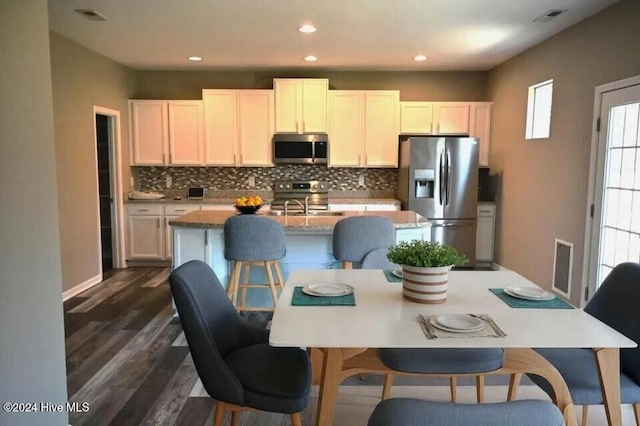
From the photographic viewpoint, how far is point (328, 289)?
195 centimetres

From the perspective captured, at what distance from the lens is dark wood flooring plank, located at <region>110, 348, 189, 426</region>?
7.86ft

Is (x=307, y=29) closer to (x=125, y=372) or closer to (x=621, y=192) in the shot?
(x=621, y=192)

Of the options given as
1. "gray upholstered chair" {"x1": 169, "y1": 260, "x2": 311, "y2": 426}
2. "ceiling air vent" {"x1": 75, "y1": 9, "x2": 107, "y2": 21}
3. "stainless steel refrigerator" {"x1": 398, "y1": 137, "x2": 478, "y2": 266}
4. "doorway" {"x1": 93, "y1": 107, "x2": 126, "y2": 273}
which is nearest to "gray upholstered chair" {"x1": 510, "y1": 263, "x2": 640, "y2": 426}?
"gray upholstered chair" {"x1": 169, "y1": 260, "x2": 311, "y2": 426}

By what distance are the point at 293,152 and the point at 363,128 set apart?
0.95 m

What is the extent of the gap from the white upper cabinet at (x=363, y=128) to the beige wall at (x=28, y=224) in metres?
4.16

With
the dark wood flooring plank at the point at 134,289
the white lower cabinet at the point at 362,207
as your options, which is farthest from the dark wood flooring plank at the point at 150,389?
the white lower cabinet at the point at 362,207

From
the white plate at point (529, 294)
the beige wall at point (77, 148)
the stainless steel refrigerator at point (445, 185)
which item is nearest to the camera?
the white plate at point (529, 294)

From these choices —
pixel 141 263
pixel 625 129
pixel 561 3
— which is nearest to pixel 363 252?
pixel 625 129

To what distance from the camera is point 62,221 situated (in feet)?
14.3

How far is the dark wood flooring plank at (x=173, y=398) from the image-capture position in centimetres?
238

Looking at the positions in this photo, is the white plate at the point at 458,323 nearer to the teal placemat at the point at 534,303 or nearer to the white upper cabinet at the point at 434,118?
the teal placemat at the point at 534,303

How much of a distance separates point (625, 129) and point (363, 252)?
2150mm

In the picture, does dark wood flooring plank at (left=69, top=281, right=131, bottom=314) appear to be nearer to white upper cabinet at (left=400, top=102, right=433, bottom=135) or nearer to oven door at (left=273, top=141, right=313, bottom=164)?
oven door at (left=273, top=141, right=313, bottom=164)

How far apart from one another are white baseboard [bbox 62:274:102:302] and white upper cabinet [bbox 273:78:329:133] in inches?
109
